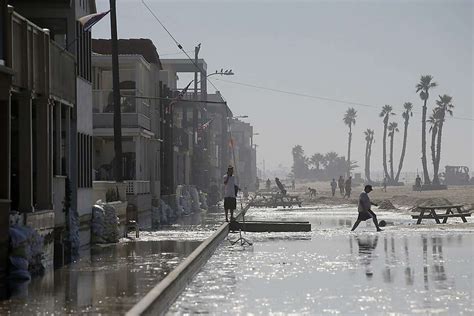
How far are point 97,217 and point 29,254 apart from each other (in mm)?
10127

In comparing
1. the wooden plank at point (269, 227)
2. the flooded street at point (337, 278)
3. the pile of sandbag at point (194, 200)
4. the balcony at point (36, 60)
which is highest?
the balcony at point (36, 60)

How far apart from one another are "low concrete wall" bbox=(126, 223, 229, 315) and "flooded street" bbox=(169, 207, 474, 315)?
0.17 metres

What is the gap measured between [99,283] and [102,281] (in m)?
0.34

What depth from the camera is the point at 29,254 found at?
18.1 meters

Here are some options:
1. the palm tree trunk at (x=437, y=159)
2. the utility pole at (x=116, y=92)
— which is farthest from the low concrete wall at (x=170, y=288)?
the palm tree trunk at (x=437, y=159)

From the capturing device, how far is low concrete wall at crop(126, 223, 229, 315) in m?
12.3

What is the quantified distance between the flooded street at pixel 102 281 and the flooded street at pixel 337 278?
0.80 m

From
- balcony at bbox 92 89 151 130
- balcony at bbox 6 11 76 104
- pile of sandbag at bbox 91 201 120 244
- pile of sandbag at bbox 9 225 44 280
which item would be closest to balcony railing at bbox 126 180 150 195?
balcony at bbox 92 89 151 130

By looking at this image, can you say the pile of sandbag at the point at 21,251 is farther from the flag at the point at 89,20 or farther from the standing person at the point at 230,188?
the standing person at the point at 230,188

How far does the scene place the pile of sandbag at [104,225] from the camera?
27828mm

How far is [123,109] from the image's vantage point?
44531mm

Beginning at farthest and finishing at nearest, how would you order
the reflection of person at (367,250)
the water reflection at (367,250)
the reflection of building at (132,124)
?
the reflection of building at (132,124), the water reflection at (367,250), the reflection of person at (367,250)

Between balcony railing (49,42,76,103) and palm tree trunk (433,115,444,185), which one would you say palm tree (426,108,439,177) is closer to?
A: palm tree trunk (433,115,444,185)

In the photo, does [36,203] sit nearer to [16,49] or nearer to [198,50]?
[16,49]
